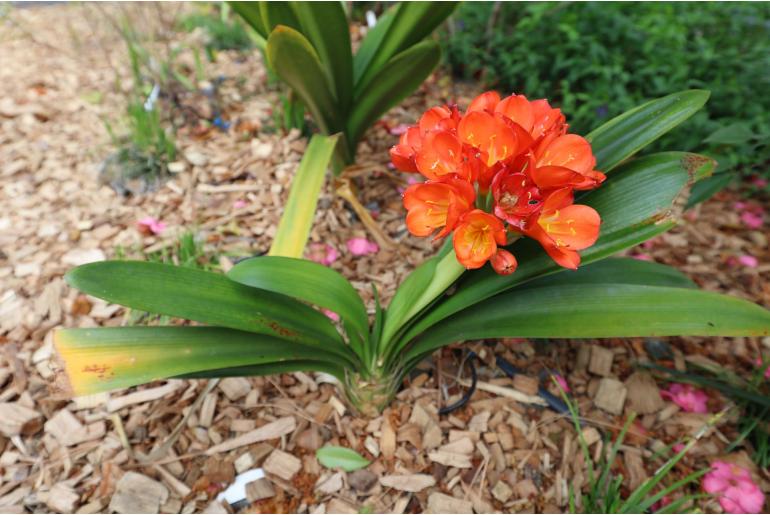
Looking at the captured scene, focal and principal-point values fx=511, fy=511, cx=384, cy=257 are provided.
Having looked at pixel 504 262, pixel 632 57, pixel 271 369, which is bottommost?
pixel 271 369

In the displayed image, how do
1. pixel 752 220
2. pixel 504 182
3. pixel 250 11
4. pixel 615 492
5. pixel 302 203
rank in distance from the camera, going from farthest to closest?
1. pixel 752 220
2. pixel 250 11
3. pixel 302 203
4. pixel 615 492
5. pixel 504 182

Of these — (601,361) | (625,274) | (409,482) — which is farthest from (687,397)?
(409,482)

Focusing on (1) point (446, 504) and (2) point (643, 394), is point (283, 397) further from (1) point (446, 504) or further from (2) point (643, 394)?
(2) point (643, 394)

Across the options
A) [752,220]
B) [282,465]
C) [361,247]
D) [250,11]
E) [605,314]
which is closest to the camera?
[605,314]

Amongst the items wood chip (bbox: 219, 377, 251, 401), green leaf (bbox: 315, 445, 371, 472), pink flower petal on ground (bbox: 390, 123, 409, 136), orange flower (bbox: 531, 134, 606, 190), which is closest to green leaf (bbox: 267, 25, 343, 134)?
pink flower petal on ground (bbox: 390, 123, 409, 136)

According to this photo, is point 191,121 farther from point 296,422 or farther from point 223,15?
point 296,422

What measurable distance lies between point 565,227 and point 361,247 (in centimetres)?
99

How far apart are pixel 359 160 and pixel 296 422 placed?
1153mm

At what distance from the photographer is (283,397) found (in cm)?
145

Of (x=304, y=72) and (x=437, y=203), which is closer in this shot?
(x=437, y=203)

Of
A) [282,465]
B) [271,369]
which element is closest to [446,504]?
[282,465]

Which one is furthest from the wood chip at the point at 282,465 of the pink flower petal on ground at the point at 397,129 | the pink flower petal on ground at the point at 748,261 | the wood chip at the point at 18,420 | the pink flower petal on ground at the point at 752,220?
the pink flower petal on ground at the point at 752,220

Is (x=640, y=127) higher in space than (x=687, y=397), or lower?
higher

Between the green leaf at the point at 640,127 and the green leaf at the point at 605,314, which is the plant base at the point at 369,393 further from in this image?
the green leaf at the point at 640,127
